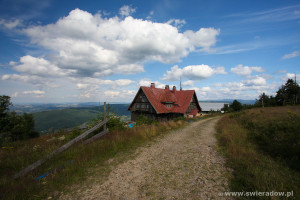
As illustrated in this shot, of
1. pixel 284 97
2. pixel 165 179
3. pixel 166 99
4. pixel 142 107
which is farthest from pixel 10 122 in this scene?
pixel 284 97

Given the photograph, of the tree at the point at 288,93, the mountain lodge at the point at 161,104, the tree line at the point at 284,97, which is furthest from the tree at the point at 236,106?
the mountain lodge at the point at 161,104

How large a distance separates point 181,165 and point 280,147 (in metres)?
4.69

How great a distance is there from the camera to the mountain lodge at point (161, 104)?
3019 centimetres

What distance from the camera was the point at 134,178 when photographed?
4.12 metres

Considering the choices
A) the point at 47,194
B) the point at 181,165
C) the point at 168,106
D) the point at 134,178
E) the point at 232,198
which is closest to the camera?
the point at 232,198

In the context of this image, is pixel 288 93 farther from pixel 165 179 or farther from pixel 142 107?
pixel 165 179

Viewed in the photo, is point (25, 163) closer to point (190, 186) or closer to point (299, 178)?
point (190, 186)

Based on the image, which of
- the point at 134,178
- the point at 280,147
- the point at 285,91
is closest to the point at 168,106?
the point at 280,147

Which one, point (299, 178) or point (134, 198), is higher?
point (299, 178)

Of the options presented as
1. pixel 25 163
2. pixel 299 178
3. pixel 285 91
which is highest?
pixel 285 91

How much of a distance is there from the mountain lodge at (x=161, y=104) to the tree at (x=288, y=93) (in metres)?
29.4

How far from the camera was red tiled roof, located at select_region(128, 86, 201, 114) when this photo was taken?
30.4 m

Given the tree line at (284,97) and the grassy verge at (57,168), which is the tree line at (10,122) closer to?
the grassy verge at (57,168)

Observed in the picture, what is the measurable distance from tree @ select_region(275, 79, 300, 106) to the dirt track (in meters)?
49.9
